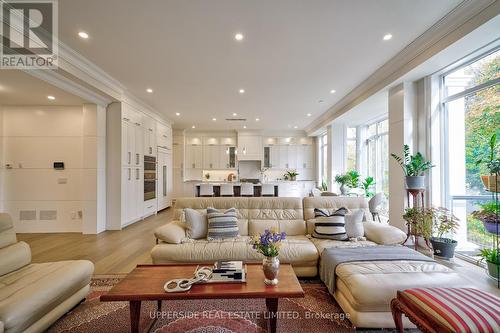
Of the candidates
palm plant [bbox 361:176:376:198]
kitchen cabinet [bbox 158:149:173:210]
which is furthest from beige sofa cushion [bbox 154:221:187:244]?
palm plant [bbox 361:176:376:198]

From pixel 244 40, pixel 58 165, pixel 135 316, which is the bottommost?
pixel 135 316

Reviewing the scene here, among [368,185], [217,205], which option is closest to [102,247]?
[217,205]

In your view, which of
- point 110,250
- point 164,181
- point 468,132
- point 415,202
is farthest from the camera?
point 164,181

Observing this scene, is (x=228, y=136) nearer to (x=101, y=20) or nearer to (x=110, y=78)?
(x=110, y=78)

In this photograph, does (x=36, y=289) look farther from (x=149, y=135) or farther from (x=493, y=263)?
(x=149, y=135)

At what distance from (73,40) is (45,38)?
1.05ft

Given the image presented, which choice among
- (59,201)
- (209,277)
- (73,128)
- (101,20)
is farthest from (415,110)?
(59,201)

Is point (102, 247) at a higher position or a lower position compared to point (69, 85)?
lower

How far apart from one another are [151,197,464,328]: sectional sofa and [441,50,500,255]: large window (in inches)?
59.2

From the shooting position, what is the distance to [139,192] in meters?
5.83

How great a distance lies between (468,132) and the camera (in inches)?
129

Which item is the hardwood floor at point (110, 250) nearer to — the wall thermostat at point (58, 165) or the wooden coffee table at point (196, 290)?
the wall thermostat at point (58, 165)

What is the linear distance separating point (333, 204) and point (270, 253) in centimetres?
190

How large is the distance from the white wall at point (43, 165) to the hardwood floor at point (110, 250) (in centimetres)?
45
